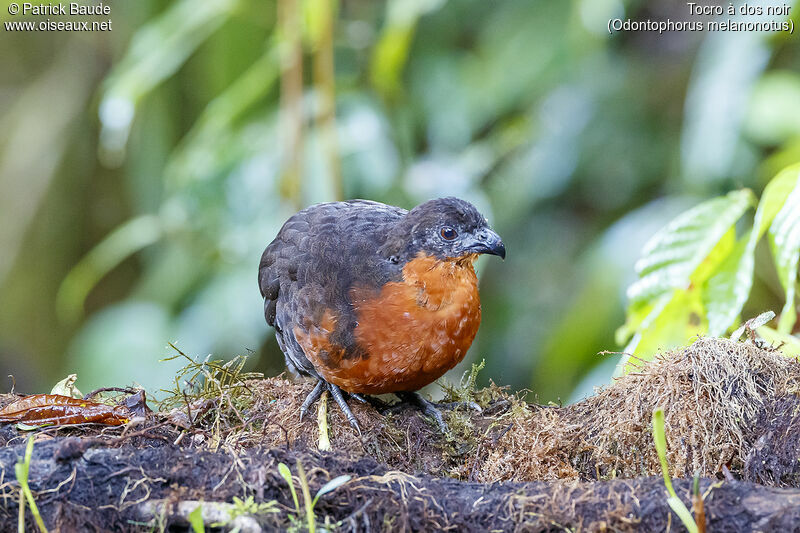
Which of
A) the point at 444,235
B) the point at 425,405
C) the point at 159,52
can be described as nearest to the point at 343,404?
the point at 425,405

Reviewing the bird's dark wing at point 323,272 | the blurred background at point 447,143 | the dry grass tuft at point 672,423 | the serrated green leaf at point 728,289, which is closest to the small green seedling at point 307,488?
the dry grass tuft at point 672,423

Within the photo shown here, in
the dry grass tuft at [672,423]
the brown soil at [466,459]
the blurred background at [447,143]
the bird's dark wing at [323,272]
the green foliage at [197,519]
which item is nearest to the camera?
the green foliage at [197,519]

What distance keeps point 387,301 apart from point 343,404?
13.5 inches

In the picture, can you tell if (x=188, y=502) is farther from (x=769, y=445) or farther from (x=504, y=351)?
(x=504, y=351)

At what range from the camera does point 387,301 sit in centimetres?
241

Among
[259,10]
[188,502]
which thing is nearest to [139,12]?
[259,10]

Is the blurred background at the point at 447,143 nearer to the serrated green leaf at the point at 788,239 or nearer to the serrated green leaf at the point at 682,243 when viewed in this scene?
the serrated green leaf at the point at 682,243

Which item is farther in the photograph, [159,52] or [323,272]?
[159,52]

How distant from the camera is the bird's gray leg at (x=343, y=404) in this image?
2.31 metres

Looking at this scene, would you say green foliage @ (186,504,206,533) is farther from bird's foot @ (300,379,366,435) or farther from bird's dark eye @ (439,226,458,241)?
bird's dark eye @ (439,226,458,241)

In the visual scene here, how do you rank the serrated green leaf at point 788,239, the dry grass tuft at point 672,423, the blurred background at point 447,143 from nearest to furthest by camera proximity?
the dry grass tuft at point 672,423
the serrated green leaf at point 788,239
the blurred background at point 447,143

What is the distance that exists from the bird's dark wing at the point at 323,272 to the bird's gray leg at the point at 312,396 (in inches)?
1.5

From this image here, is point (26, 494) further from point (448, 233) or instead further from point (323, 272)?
point (448, 233)

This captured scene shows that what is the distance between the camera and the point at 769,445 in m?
1.89
